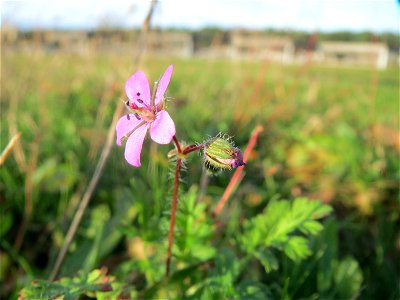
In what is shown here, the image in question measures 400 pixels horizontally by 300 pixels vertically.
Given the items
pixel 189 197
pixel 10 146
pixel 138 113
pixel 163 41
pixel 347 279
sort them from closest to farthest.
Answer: pixel 138 113, pixel 10 146, pixel 189 197, pixel 347 279, pixel 163 41

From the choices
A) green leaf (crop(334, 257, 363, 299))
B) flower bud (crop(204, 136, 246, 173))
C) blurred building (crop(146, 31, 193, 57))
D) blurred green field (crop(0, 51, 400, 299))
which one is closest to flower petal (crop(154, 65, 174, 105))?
flower bud (crop(204, 136, 246, 173))

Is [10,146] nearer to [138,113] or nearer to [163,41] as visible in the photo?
[138,113]

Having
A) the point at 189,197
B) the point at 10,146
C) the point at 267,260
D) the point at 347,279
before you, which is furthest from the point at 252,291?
the point at 10,146

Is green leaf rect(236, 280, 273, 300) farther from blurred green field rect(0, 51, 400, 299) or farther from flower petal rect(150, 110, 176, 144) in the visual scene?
flower petal rect(150, 110, 176, 144)

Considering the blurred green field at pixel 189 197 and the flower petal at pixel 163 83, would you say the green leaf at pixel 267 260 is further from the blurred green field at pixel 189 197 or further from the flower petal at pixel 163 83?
the flower petal at pixel 163 83

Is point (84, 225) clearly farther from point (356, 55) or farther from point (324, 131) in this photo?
point (356, 55)

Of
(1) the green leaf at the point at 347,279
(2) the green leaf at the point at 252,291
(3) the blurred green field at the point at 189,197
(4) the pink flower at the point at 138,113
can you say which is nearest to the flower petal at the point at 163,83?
(4) the pink flower at the point at 138,113

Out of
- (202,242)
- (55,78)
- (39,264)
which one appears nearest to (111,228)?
(39,264)
